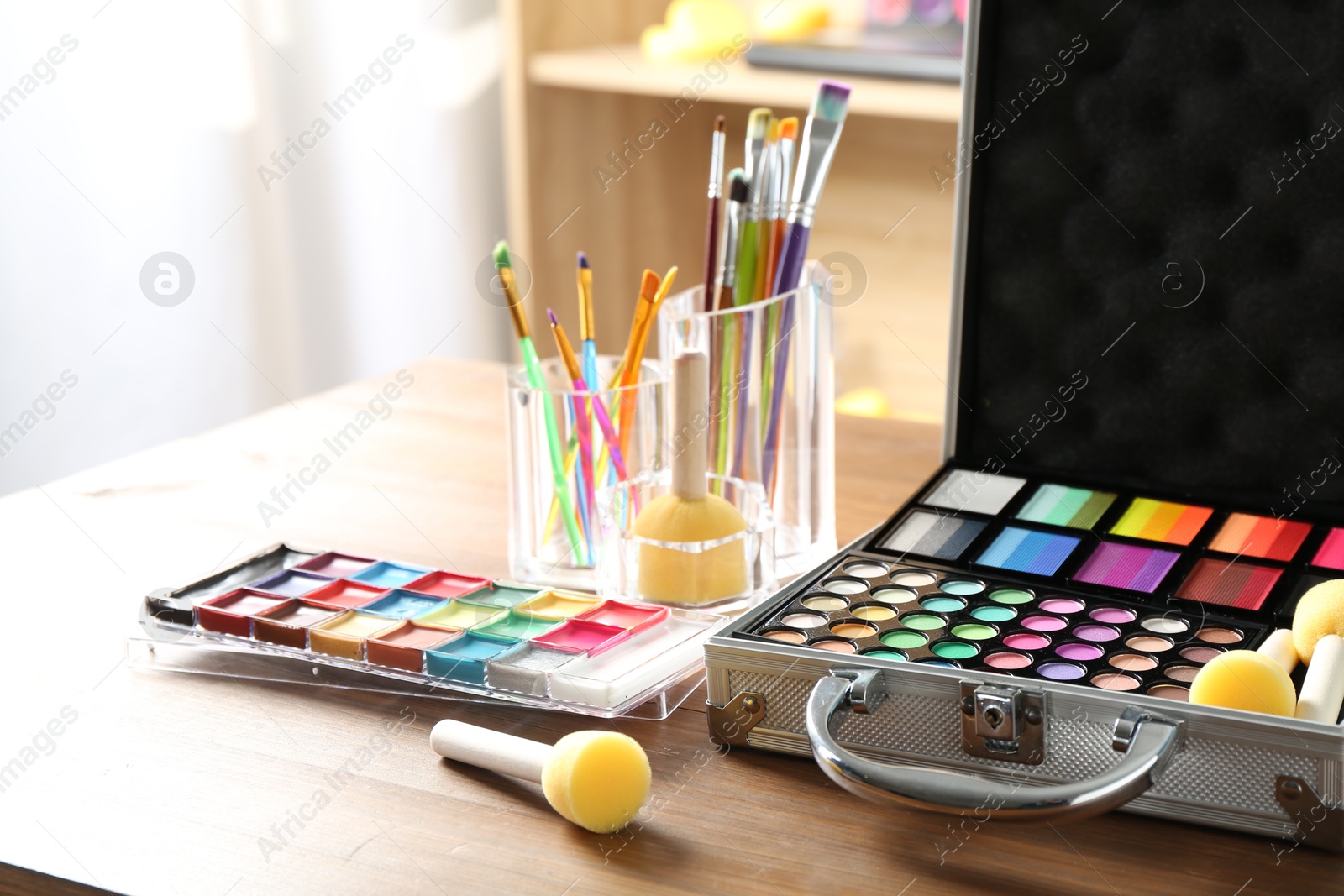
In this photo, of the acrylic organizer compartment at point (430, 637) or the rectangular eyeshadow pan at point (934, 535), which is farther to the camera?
the rectangular eyeshadow pan at point (934, 535)

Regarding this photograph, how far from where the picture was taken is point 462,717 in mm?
669

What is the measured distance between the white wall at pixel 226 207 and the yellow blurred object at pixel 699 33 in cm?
33

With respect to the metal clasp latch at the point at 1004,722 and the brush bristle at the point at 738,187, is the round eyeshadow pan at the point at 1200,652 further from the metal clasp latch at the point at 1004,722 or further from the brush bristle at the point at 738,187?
the brush bristle at the point at 738,187

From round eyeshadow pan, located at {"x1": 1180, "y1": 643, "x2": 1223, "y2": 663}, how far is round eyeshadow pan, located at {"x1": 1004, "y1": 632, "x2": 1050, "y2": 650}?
65mm

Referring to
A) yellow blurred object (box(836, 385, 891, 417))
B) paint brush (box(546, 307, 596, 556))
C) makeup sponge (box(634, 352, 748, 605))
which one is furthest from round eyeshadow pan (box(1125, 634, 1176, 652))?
yellow blurred object (box(836, 385, 891, 417))

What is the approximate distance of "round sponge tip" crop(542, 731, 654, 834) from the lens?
0.56 m

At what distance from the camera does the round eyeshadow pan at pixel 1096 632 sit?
674 mm

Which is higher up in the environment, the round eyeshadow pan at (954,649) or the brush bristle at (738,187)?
the brush bristle at (738,187)

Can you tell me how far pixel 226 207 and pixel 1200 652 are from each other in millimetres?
1546

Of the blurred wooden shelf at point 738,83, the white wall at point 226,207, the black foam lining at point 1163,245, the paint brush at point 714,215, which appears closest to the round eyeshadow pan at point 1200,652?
the black foam lining at point 1163,245

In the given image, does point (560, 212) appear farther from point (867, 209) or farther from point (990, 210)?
point (990, 210)

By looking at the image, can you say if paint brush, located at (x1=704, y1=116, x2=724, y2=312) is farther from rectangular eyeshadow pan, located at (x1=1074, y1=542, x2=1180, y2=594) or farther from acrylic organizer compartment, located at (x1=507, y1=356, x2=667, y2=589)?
rectangular eyeshadow pan, located at (x1=1074, y1=542, x2=1180, y2=594)

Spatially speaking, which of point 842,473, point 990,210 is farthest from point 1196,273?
point 842,473

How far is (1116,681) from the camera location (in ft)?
2.08
